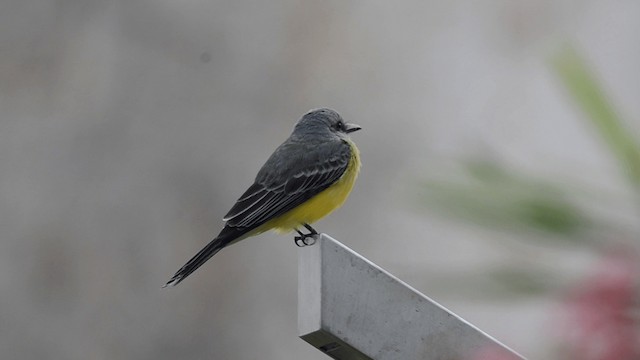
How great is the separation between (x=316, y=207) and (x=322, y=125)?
32.2 inches

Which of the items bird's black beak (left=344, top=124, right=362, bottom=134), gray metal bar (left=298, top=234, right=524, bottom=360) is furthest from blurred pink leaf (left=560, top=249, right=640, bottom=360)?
bird's black beak (left=344, top=124, right=362, bottom=134)

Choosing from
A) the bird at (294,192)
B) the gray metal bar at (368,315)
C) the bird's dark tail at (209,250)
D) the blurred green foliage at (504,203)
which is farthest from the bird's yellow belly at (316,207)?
the blurred green foliage at (504,203)

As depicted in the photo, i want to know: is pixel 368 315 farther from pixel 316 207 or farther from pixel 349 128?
pixel 349 128

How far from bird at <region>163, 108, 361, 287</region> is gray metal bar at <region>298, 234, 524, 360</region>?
254cm

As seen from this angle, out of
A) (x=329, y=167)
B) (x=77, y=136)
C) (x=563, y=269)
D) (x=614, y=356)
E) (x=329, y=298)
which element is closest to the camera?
(x=614, y=356)

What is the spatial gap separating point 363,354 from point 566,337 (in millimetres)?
831

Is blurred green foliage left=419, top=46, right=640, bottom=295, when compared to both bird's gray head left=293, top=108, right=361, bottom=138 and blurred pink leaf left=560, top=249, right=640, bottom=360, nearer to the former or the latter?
blurred pink leaf left=560, top=249, right=640, bottom=360

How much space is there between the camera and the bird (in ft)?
13.5

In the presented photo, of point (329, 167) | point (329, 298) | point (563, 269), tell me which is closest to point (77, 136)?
point (329, 167)

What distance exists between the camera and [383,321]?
1363 millimetres

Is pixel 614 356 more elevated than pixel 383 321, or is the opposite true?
pixel 614 356

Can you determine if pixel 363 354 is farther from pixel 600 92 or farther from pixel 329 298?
pixel 600 92

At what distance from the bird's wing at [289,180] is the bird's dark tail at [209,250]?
0.10 ft

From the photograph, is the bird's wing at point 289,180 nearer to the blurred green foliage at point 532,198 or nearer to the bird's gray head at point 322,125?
the bird's gray head at point 322,125
